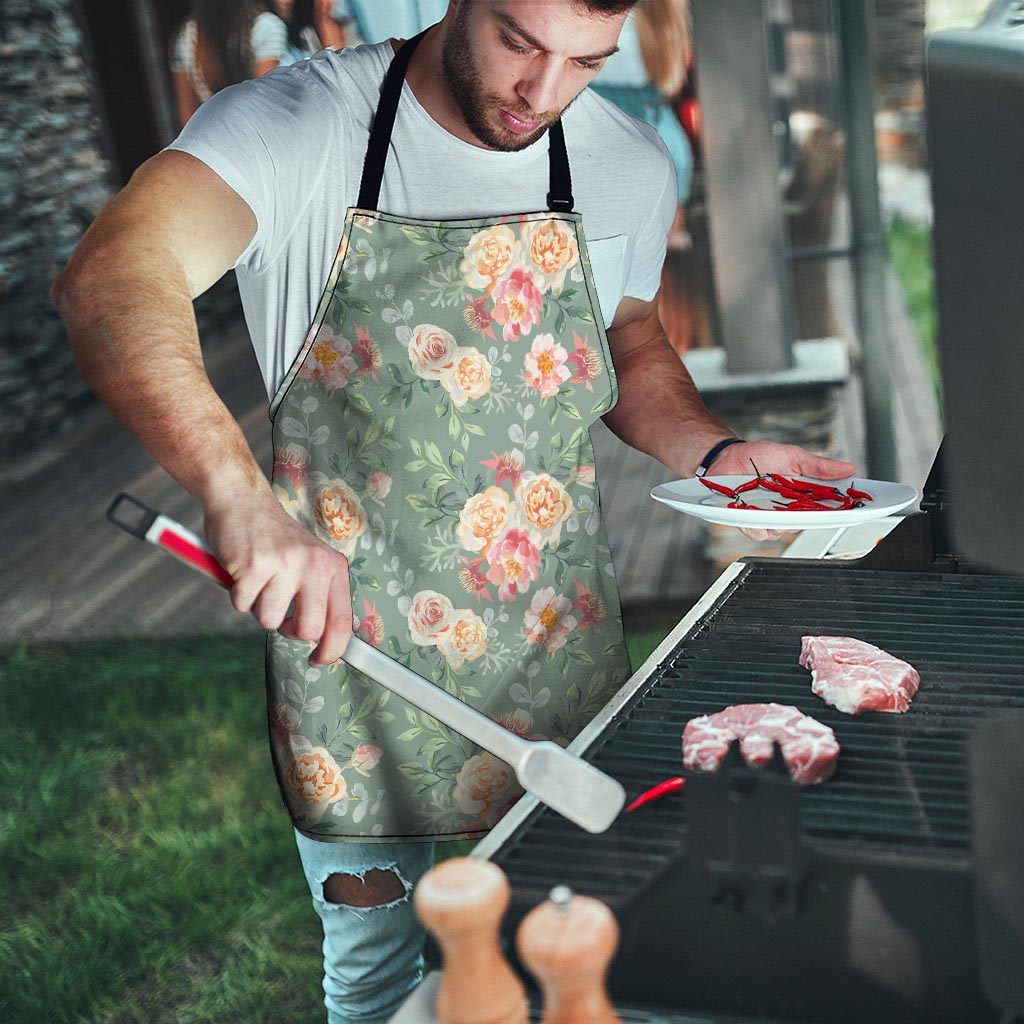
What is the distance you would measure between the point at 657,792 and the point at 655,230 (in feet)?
3.71

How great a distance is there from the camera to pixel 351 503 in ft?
5.91

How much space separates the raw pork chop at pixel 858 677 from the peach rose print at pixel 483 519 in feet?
1.81

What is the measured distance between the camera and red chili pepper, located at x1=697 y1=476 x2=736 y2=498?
1.76 metres

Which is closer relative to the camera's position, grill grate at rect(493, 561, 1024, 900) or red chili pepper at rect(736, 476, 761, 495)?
grill grate at rect(493, 561, 1024, 900)

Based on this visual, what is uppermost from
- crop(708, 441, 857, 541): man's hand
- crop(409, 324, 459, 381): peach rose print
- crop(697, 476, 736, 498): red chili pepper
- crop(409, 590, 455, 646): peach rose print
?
crop(409, 324, 459, 381): peach rose print

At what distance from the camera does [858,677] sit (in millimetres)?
1333

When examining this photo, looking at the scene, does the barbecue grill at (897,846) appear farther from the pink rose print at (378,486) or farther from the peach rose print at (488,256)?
the peach rose print at (488,256)

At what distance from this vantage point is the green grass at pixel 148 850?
2.93 m

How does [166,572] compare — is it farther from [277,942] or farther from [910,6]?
[910,6]

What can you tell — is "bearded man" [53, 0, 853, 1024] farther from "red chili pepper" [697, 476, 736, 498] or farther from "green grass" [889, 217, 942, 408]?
"green grass" [889, 217, 942, 408]

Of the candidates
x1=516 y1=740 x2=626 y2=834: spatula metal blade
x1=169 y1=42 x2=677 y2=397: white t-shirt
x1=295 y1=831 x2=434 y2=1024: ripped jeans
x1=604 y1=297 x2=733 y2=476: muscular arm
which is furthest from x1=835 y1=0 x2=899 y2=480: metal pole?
x1=516 y1=740 x2=626 y2=834: spatula metal blade

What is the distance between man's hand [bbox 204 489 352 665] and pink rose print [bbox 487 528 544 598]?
578 mm

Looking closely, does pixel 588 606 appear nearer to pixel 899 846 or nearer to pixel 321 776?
pixel 321 776

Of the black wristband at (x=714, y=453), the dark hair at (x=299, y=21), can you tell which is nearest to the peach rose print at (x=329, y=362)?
the black wristband at (x=714, y=453)
